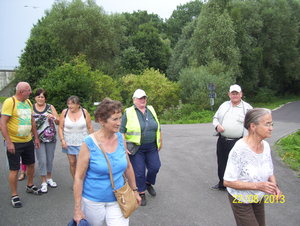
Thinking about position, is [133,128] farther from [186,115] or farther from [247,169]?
[186,115]

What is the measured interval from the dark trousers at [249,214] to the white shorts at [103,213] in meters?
1.15

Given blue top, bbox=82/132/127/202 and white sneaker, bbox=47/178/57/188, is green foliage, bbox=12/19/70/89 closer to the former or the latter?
white sneaker, bbox=47/178/57/188

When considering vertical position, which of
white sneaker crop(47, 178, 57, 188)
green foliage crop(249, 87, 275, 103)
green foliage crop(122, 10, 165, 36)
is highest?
green foliage crop(122, 10, 165, 36)

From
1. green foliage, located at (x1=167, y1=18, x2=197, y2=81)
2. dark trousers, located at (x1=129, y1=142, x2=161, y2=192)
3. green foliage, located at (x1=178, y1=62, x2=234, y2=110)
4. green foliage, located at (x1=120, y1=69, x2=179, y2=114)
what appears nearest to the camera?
dark trousers, located at (x1=129, y1=142, x2=161, y2=192)

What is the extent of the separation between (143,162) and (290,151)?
5945 mm

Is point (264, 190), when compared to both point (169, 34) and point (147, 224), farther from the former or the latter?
point (169, 34)

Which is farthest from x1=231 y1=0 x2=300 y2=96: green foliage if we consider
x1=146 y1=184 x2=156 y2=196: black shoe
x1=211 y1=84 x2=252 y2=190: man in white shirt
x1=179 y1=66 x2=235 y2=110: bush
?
x1=146 y1=184 x2=156 y2=196: black shoe

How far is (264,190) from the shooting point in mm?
2453

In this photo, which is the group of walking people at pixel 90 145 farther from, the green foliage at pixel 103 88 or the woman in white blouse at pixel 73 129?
the green foliage at pixel 103 88

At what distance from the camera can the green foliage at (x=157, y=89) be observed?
2336 centimetres

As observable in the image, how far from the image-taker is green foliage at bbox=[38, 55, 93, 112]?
74.6 ft

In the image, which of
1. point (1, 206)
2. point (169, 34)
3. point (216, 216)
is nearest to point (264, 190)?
point (216, 216)

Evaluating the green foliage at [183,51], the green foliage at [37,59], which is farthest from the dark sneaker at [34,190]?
the green foliage at [183,51]

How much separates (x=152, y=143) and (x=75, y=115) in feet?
5.37
